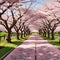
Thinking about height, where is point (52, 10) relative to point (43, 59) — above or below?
above

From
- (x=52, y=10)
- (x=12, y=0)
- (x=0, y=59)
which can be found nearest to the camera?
(x=0, y=59)

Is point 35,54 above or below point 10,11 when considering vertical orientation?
below

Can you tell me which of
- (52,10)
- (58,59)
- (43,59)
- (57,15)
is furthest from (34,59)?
(57,15)

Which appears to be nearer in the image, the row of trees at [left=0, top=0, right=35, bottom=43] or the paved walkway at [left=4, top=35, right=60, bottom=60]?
the paved walkway at [left=4, top=35, right=60, bottom=60]

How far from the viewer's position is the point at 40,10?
42.8m

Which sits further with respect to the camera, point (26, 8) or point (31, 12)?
point (31, 12)

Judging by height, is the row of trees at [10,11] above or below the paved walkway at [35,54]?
above

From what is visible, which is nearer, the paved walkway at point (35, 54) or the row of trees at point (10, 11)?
the paved walkway at point (35, 54)

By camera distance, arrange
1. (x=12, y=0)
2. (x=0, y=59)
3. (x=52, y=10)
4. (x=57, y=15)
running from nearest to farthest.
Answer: (x=0, y=59) < (x=12, y=0) < (x=52, y=10) < (x=57, y=15)

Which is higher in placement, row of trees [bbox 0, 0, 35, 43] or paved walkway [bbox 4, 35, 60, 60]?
row of trees [bbox 0, 0, 35, 43]

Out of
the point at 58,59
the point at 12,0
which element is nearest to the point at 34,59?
the point at 58,59

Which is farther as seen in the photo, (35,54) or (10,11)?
(10,11)

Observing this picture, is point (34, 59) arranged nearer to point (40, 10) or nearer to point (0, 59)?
point (0, 59)

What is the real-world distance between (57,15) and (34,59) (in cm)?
2528
